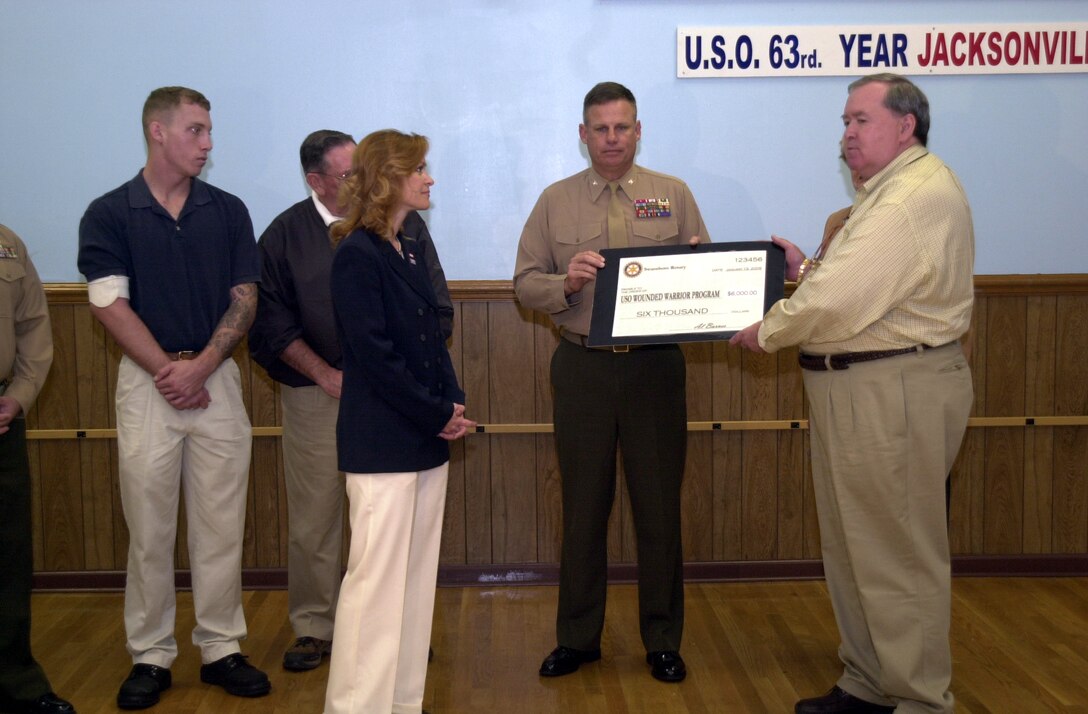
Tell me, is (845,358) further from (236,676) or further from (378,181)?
(236,676)

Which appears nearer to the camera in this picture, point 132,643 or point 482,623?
point 132,643

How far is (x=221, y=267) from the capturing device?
3715 millimetres

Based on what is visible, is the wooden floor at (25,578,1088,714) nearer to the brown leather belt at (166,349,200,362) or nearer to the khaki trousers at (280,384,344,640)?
the khaki trousers at (280,384,344,640)

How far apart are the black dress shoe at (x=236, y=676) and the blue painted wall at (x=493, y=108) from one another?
188 centimetres

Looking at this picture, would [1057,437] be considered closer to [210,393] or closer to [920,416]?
[920,416]

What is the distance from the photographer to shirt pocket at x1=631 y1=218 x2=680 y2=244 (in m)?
3.88

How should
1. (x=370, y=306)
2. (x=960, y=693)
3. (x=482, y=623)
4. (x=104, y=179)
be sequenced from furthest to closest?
(x=104, y=179) < (x=482, y=623) < (x=960, y=693) < (x=370, y=306)

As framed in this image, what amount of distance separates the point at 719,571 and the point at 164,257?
9.04 ft

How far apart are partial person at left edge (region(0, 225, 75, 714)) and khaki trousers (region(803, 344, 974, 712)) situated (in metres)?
2.48

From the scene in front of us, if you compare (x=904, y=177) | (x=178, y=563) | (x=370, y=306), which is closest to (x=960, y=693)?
(x=904, y=177)

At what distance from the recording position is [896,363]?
320 centimetres

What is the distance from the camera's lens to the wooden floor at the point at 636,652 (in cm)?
363

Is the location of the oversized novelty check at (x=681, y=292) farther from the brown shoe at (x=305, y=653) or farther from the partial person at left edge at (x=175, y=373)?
the brown shoe at (x=305, y=653)

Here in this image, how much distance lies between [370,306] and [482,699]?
149 centimetres
